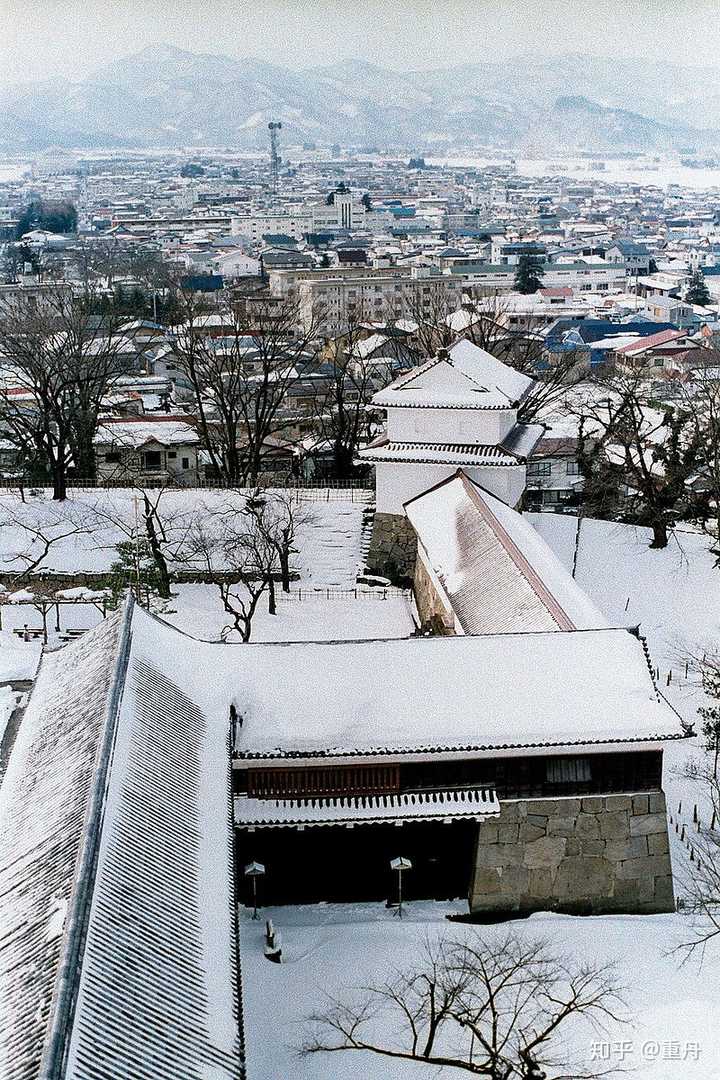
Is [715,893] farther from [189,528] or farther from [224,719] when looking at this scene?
[189,528]

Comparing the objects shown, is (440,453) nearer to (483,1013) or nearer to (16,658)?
(16,658)

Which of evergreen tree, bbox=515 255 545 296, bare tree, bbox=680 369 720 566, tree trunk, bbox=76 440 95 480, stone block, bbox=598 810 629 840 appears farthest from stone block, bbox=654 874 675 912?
evergreen tree, bbox=515 255 545 296

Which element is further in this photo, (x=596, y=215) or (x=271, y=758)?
(x=596, y=215)

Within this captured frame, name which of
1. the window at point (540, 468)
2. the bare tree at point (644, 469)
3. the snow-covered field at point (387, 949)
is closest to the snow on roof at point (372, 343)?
the window at point (540, 468)

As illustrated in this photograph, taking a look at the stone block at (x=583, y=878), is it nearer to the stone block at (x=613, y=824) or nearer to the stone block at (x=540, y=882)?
the stone block at (x=540, y=882)

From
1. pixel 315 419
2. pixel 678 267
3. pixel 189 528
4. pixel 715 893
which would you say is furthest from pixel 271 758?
pixel 678 267

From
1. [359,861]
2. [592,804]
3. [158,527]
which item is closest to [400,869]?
[359,861]

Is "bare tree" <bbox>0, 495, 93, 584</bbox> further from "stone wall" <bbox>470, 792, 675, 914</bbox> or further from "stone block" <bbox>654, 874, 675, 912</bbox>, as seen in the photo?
"stone block" <bbox>654, 874, 675, 912</bbox>
